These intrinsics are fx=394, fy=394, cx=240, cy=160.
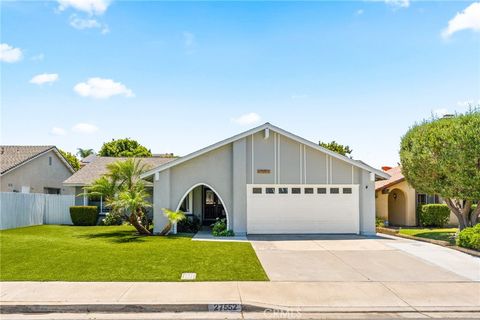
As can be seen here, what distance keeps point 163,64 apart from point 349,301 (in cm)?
1253

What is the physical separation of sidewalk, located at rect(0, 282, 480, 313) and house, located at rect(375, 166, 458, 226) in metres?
14.8

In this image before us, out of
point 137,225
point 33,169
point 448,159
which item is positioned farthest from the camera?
point 33,169

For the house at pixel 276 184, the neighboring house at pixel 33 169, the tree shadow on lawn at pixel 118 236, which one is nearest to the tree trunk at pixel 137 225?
the tree shadow on lawn at pixel 118 236

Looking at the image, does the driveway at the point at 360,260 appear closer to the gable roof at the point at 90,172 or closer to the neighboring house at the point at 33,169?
the gable roof at the point at 90,172

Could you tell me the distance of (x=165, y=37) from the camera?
1523 centimetres

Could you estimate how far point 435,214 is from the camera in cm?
2272

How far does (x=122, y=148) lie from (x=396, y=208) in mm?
38332

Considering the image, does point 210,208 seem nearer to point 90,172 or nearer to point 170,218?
point 170,218

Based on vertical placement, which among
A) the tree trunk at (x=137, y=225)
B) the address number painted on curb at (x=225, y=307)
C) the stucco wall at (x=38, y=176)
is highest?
the stucco wall at (x=38, y=176)

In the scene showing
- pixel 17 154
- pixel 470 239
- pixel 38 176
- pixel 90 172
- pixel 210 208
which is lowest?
pixel 470 239

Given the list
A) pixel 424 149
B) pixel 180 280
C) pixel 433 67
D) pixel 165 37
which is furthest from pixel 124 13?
pixel 424 149

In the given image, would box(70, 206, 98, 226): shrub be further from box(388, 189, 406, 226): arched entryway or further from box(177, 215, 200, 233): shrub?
box(388, 189, 406, 226): arched entryway

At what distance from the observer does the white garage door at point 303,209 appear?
59.6ft

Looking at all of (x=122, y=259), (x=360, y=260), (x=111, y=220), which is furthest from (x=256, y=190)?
(x=111, y=220)
